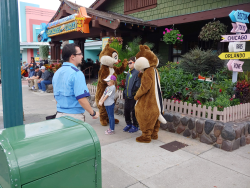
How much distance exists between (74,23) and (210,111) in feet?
24.9

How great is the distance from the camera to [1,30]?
2.35m

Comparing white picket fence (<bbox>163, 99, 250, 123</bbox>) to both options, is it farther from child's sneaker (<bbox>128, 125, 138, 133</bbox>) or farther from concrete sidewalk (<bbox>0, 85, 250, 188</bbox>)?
child's sneaker (<bbox>128, 125, 138, 133</bbox>)

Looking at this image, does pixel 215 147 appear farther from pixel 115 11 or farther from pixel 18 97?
pixel 115 11

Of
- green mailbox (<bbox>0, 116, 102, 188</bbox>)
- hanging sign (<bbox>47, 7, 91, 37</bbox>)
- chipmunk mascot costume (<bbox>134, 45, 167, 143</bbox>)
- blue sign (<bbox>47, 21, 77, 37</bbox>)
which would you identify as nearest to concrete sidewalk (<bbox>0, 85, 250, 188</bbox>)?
chipmunk mascot costume (<bbox>134, 45, 167, 143</bbox>)

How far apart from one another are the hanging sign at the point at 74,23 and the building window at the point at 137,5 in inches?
111

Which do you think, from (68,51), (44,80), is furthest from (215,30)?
(44,80)

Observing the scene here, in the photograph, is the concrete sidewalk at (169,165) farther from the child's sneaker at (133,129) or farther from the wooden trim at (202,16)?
the wooden trim at (202,16)

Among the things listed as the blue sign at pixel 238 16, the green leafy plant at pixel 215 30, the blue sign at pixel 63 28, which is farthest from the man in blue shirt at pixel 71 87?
the blue sign at pixel 63 28

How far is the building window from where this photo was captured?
397 inches

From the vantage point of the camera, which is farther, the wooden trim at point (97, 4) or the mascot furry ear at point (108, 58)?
the wooden trim at point (97, 4)

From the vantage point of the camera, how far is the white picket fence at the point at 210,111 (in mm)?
4332

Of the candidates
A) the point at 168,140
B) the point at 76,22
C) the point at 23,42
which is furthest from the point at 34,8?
the point at 168,140

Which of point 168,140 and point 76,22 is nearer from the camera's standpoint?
point 168,140

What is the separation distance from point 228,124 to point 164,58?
6.90 m
